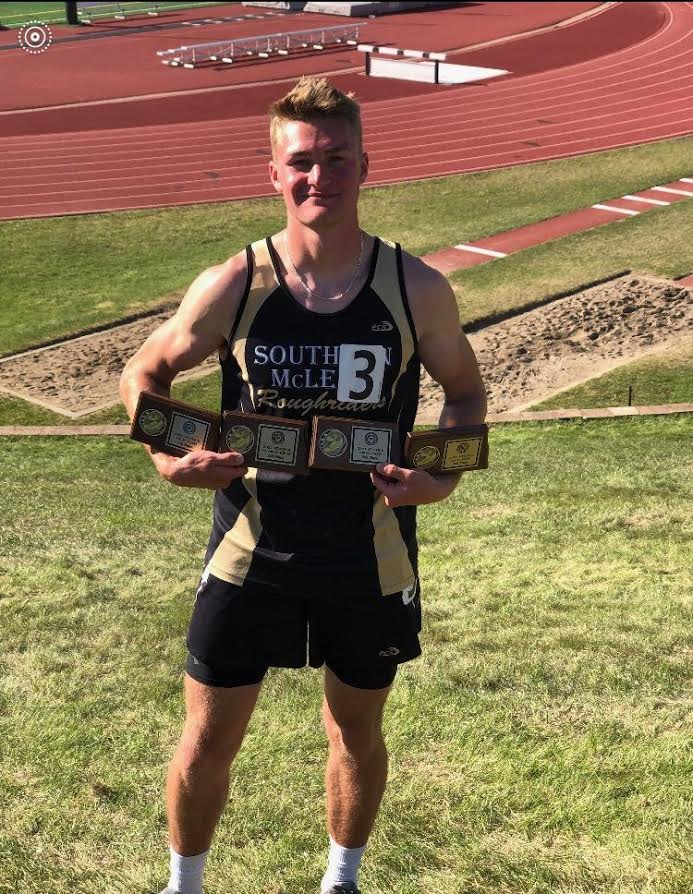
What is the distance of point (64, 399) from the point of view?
1259 centimetres

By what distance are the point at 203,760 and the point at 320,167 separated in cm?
168

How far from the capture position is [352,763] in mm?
3453

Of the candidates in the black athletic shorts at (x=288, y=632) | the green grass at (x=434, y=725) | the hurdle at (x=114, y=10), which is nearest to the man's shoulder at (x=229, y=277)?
the black athletic shorts at (x=288, y=632)

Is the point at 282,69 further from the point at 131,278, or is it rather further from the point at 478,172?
the point at 131,278

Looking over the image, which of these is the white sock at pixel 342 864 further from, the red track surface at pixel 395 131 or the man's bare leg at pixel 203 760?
the red track surface at pixel 395 131

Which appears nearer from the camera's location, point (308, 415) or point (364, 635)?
point (308, 415)

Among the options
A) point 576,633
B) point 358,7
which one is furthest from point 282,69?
point 576,633

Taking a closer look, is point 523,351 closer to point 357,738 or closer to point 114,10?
point 357,738

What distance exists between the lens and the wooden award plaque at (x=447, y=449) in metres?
3.09

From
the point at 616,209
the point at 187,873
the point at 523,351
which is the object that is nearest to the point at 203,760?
the point at 187,873

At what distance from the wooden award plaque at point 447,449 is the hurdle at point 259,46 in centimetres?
3520

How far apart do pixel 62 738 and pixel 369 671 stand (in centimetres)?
162

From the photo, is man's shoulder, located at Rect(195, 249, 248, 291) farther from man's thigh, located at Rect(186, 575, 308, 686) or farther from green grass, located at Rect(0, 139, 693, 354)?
green grass, located at Rect(0, 139, 693, 354)

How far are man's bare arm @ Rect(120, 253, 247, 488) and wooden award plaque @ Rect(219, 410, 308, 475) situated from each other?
0.17ft
